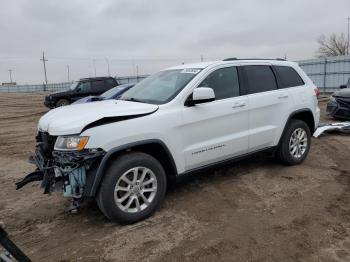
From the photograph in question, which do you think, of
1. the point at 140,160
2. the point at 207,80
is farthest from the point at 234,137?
the point at 140,160

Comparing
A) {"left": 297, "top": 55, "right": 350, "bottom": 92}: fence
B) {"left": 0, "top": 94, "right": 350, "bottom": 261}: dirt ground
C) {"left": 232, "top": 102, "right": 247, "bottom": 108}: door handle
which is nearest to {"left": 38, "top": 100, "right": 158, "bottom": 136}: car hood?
{"left": 0, "top": 94, "right": 350, "bottom": 261}: dirt ground

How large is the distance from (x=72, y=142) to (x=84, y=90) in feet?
51.6

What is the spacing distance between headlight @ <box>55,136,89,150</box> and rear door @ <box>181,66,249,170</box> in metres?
1.25

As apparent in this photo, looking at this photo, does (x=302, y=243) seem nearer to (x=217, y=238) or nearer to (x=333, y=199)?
(x=217, y=238)

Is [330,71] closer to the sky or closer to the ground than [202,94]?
closer to the sky

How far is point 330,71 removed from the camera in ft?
76.7

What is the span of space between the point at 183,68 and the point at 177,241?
2.53 meters

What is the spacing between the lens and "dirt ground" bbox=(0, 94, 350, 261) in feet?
10.9

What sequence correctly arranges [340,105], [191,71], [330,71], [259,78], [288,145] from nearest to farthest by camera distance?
1. [191,71]
2. [259,78]
3. [288,145]
4. [340,105]
5. [330,71]

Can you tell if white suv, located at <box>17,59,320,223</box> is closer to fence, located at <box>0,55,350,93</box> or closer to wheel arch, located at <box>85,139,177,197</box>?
wheel arch, located at <box>85,139,177,197</box>

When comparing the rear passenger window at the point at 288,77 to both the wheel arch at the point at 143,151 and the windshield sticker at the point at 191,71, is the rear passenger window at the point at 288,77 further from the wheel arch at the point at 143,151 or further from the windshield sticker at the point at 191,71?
the wheel arch at the point at 143,151

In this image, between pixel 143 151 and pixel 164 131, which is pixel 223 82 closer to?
pixel 164 131

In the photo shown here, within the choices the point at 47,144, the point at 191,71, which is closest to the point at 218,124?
the point at 191,71

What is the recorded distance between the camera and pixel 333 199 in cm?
449
